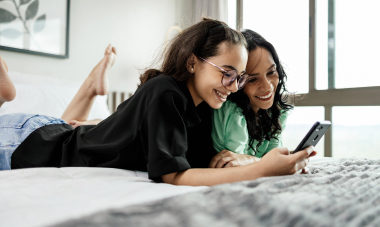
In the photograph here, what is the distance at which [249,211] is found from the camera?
1.52 ft

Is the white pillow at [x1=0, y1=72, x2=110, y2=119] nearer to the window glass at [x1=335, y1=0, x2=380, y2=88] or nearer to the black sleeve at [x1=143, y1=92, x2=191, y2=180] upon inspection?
the black sleeve at [x1=143, y1=92, x2=191, y2=180]

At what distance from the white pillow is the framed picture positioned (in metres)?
0.46

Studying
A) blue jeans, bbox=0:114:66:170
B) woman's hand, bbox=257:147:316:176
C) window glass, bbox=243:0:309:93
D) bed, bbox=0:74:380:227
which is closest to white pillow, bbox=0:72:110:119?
blue jeans, bbox=0:114:66:170

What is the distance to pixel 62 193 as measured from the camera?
691 millimetres

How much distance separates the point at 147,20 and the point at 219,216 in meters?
3.26

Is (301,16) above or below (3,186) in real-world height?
above

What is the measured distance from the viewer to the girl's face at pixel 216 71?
3.72 ft

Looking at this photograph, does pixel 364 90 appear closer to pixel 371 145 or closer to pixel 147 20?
pixel 371 145

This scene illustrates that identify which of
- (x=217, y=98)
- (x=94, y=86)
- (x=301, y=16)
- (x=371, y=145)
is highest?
(x=301, y=16)

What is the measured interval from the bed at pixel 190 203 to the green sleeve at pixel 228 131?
48 centimetres

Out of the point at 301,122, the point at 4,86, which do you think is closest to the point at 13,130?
the point at 4,86

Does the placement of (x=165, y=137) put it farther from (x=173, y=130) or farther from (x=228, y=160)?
(x=228, y=160)

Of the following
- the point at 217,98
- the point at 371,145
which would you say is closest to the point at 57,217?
the point at 217,98

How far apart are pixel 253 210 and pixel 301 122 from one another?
2873 mm
